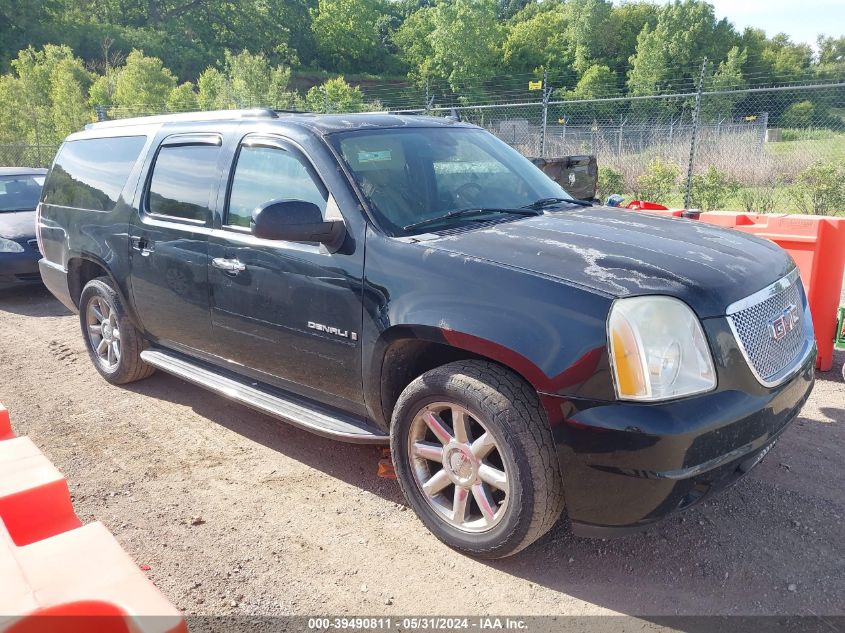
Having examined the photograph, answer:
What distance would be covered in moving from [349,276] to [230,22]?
3693 inches

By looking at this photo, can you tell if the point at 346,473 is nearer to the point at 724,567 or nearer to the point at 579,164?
the point at 724,567

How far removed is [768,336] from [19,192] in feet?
32.3

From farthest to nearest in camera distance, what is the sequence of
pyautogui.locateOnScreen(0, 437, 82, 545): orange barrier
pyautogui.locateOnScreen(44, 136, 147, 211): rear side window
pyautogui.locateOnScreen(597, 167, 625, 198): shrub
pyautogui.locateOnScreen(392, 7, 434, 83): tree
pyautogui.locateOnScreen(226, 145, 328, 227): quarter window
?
pyautogui.locateOnScreen(392, 7, 434, 83): tree
pyautogui.locateOnScreen(597, 167, 625, 198): shrub
pyautogui.locateOnScreen(44, 136, 147, 211): rear side window
pyautogui.locateOnScreen(226, 145, 328, 227): quarter window
pyautogui.locateOnScreen(0, 437, 82, 545): orange barrier

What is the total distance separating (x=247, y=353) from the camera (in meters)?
3.78

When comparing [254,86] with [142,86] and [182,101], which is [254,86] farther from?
[142,86]

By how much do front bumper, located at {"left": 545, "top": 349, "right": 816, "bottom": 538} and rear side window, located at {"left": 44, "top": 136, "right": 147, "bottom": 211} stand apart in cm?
364

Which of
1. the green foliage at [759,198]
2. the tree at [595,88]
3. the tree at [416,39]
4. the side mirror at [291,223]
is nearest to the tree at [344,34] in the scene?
the tree at [416,39]

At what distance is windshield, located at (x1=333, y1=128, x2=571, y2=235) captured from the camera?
3.35 meters

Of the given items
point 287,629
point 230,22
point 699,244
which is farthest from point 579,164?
point 230,22

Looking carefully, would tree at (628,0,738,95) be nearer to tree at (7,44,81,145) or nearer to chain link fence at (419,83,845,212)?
chain link fence at (419,83,845,212)

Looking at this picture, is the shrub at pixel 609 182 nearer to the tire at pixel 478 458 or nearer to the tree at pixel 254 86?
the tree at pixel 254 86

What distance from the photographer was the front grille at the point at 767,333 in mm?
2631

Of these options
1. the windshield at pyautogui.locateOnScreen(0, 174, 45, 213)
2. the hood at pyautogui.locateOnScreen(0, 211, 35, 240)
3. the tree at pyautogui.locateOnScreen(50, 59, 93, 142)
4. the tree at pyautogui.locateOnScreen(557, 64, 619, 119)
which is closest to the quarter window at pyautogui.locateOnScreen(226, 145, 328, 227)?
the hood at pyautogui.locateOnScreen(0, 211, 35, 240)

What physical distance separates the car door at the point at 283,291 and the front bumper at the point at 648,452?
117 centimetres
